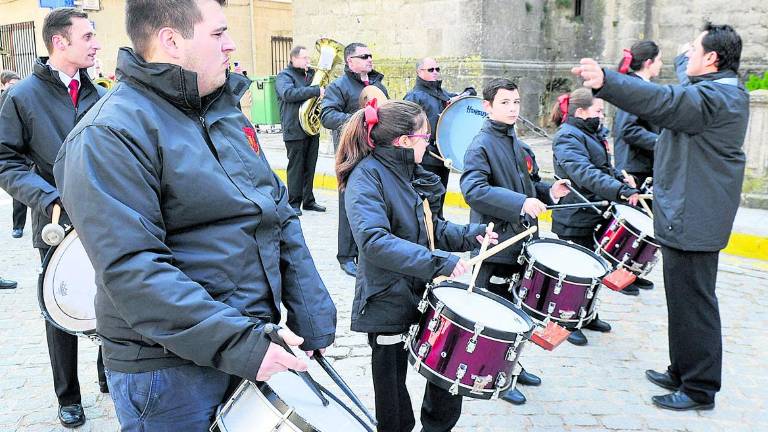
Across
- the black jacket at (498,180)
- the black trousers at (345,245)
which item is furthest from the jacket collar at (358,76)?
the black jacket at (498,180)

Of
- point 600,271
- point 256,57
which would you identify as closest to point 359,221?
point 600,271

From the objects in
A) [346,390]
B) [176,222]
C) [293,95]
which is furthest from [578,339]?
[293,95]

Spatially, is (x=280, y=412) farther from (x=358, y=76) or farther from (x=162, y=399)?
(x=358, y=76)

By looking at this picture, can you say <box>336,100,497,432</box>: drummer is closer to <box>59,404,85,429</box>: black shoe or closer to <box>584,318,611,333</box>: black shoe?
<box>59,404,85,429</box>: black shoe

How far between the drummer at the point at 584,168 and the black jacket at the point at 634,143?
634mm

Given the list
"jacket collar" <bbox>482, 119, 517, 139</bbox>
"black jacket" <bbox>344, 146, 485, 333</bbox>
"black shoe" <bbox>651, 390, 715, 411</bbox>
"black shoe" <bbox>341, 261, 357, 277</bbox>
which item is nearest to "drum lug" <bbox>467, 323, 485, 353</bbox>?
"black jacket" <bbox>344, 146, 485, 333</bbox>

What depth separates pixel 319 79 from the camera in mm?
8516

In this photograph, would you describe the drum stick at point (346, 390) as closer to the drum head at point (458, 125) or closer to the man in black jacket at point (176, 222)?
the man in black jacket at point (176, 222)

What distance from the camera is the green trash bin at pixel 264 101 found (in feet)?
55.1

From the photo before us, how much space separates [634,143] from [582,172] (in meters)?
1.12

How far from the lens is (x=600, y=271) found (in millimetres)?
3805

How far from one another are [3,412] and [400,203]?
102 inches

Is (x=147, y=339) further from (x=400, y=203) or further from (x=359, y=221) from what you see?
(x=400, y=203)

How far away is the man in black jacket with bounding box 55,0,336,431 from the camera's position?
5.53ft
